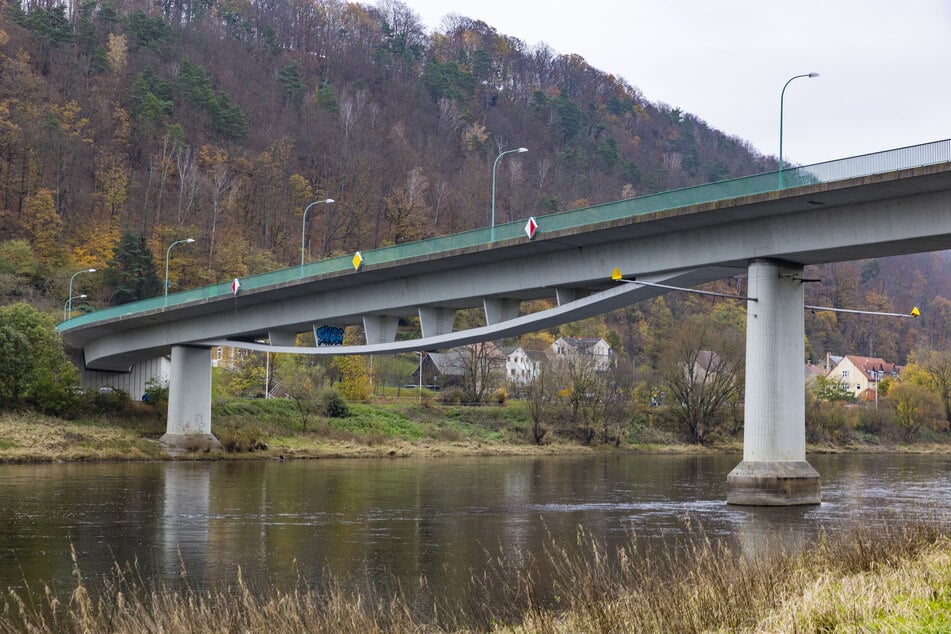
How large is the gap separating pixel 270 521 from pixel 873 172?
60.3 ft

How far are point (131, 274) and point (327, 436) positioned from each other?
31.6 metres

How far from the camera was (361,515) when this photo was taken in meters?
30.3

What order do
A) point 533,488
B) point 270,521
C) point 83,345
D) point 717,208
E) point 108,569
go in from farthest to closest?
point 83,345
point 533,488
point 717,208
point 270,521
point 108,569

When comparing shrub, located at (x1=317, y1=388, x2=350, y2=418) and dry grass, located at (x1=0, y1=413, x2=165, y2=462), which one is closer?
dry grass, located at (x1=0, y1=413, x2=165, y2=462)

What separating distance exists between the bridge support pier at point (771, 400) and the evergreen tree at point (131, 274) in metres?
66.7

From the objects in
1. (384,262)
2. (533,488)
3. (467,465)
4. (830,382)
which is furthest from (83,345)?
(830,382)

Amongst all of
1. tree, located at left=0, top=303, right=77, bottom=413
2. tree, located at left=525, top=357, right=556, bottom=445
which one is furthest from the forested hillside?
tree, located at left=525, top=357, right=556, bottom=445

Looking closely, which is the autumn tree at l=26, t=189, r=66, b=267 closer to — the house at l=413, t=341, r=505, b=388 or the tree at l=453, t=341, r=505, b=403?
the house at l=413, t=341, r=505, b=388

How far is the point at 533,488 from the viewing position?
41875 millimetres

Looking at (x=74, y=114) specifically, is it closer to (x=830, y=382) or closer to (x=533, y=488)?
(x=830, y=382)

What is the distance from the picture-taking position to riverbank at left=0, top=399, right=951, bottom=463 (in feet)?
183

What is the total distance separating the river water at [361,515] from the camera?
20.5 meters

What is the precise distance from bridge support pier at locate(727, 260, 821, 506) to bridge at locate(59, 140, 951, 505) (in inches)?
1.7

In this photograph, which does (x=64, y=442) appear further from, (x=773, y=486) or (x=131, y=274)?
(x=131, y=274)
